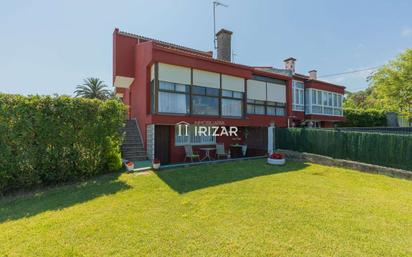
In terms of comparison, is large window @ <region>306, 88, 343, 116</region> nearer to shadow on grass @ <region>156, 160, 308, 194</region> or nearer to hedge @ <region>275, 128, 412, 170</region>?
hedge @ <region>275, 128, 412, 170</region>

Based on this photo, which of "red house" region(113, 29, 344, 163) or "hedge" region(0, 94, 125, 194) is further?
"red house" region(113, 29, 344, 163)

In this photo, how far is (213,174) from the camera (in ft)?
29.1

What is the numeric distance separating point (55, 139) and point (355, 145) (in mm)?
13267

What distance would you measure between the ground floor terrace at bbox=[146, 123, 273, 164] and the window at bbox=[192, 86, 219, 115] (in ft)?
2.78

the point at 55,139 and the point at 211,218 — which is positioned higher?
the point at 55,139

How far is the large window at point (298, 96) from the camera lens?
18703 mm

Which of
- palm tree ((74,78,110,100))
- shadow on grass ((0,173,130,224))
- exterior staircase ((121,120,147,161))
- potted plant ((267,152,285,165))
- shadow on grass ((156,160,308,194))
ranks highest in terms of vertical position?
palm tree ((74,78,110,100))

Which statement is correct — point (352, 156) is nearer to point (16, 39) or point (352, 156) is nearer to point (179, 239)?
point (179, 239)

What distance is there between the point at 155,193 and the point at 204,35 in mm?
15765

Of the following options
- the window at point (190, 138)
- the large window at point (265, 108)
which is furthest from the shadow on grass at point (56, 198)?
the large window at point (265, 108)

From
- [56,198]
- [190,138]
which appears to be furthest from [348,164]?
[56,198]

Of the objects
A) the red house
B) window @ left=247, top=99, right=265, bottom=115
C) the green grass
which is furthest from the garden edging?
window @ left=247, top=99, right=265, bottom=115

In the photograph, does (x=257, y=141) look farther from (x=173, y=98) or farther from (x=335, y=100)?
(x=335, y=100)

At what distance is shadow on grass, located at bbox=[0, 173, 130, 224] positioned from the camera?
5685 mm
